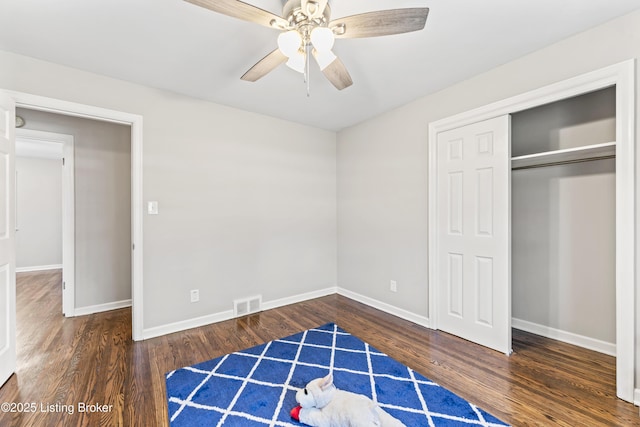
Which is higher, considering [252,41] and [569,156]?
[252,41]

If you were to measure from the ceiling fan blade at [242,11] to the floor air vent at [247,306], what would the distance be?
279 centimetres

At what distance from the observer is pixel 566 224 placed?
2535 millimetres

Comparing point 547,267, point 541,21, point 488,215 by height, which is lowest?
point 547,267

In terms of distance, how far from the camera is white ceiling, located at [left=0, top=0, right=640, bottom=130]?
1.72 meters

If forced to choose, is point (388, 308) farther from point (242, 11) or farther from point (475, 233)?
point (242, 11)

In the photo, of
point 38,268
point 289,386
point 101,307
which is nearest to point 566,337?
point 289,386

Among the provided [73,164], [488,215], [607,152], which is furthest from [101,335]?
[607,152]

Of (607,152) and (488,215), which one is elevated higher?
(607,152)

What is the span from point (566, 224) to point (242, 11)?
3032 millimetres

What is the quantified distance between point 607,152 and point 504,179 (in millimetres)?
635

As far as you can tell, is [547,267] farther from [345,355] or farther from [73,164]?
[73,164]

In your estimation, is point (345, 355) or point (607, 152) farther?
point (345, 355)

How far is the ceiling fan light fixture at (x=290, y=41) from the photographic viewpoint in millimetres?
1479

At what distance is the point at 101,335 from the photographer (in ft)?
9.09
